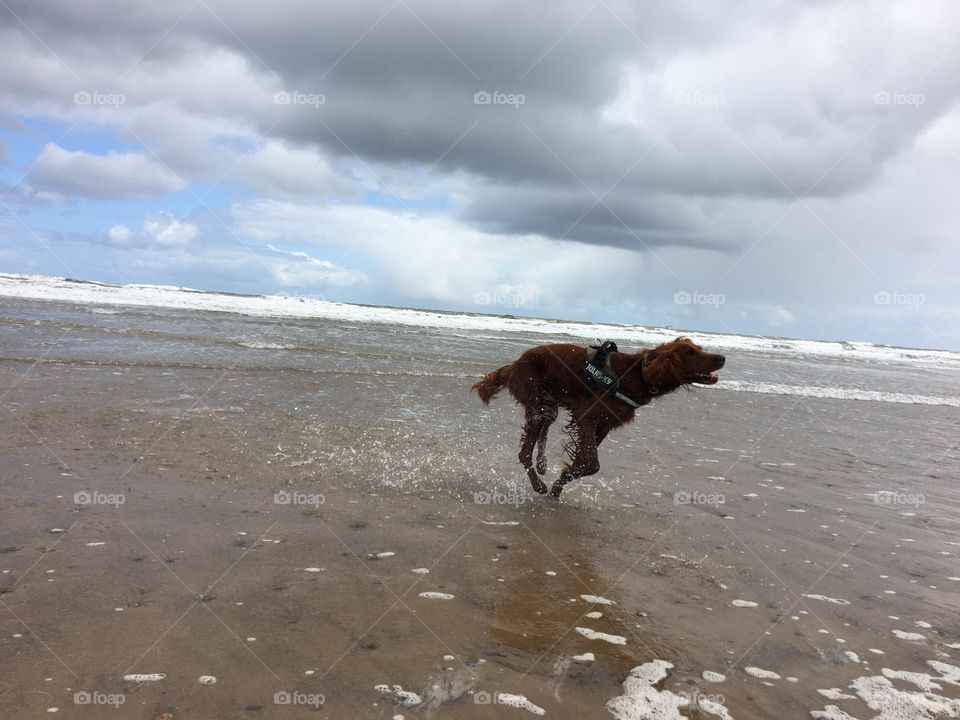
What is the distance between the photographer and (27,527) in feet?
12.5

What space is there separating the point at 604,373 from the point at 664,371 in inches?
21.3

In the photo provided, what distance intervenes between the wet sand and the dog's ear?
3.78ft

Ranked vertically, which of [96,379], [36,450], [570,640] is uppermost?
[96,379]

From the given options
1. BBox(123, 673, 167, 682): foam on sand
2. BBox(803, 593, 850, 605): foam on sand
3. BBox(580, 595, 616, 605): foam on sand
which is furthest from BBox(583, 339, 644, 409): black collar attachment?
BBox(123, 673, 167, 682): foam on sand

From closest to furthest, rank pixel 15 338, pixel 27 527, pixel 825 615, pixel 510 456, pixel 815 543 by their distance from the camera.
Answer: pixel 825 615, pixel 27 527, pixel 815 543, pixel 510 456, pixel 15 338

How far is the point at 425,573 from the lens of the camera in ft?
12.0

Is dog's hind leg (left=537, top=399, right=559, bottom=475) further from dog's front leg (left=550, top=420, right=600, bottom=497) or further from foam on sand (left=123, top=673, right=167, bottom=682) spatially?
foam on sand (left=123, top=673, right=167, bottom=682)

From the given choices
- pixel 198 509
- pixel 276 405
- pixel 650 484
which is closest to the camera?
pixel 198 509

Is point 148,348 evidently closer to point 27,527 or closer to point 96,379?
point 96,379

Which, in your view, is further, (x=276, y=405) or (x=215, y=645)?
(x=276, y=405)

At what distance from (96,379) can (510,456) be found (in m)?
6.51

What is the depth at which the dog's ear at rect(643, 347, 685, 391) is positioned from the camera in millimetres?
5301

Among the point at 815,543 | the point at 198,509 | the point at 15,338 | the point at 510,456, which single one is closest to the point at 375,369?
the point at 510,456

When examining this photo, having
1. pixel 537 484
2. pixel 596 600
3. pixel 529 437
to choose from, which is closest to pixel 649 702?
pixel 596 600
